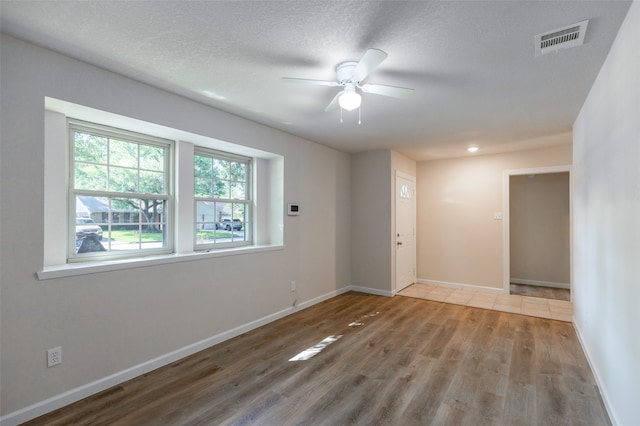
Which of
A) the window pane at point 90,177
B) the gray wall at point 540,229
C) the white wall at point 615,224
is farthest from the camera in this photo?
the gray wall at point 540,229

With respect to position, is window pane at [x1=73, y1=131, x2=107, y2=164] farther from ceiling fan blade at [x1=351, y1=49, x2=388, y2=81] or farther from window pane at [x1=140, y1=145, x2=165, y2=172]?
ceiling fan blade at [x1=351, y1=49, x2=388, y2=81]

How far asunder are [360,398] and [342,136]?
3215mm

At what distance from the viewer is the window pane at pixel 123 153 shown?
9.07ft

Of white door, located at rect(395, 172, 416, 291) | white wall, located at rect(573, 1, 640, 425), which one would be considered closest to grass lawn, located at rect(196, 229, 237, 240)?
white door, located at rect(395, 172, 416, 291)

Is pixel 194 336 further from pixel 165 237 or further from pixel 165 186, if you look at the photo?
pixel 165 186

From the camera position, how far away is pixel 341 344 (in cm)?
320

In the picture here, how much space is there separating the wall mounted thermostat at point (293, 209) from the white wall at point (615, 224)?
3.17 metres

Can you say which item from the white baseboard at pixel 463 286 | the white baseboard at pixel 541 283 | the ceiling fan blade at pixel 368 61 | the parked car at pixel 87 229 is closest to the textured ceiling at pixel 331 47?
the ceiling fan blade at pixel 368 61

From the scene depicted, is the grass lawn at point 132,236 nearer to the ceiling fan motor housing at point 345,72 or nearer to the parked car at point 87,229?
the parked car at point 87,229

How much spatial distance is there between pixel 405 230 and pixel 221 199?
3.41 m

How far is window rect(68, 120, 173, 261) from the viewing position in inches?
100

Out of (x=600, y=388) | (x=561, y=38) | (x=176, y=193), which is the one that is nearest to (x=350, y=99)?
(x=561, y=38)

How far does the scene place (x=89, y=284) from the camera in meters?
2.31

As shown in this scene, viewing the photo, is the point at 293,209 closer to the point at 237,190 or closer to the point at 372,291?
the point at 237,190
